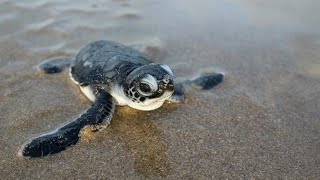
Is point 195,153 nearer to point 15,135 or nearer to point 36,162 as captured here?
point 36,162

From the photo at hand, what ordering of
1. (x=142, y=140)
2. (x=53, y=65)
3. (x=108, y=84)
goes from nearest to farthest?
1. (x=142, y=140)
2. (x=108, y=84)
3. (x=53, y=65)

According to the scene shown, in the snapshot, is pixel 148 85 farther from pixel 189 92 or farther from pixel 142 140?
pixel 189 92

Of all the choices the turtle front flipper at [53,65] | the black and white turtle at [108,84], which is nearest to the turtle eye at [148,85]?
the black and white turtle at [108,84]

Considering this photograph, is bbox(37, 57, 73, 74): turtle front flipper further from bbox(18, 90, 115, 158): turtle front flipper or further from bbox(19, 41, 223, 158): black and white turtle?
bbox(18, 90, 115, 158): turtle front flipper

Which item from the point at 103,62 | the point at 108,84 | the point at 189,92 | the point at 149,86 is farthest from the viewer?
the point at 189,92

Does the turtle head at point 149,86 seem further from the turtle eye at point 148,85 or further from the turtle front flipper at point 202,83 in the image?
the turtle front flipper at point 202,83

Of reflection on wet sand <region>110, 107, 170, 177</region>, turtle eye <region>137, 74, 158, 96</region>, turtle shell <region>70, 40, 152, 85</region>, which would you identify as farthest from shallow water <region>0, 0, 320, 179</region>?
turtle eye <region>137, 74, 158, 96</region>

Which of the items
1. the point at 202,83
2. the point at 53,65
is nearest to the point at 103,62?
the point at 53,65
